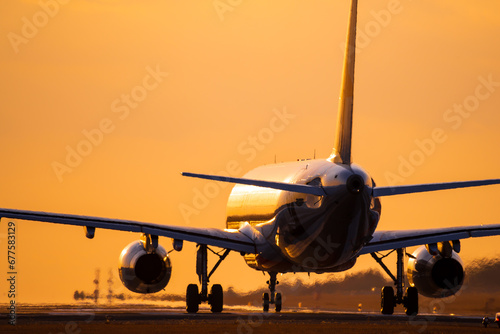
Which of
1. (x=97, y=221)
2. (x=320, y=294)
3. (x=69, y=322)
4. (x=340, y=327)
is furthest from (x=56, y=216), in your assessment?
(x=320, y=294)

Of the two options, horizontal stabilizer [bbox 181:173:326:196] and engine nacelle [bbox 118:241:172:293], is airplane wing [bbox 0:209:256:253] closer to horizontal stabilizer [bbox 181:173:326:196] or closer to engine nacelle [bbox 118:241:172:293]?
engine nacelle [bbox 118:241:172:293]

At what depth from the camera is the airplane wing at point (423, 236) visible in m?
49.7

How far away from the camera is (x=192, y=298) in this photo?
5138 cm

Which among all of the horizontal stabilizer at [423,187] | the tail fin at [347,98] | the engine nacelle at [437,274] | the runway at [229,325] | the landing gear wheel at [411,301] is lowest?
the runway at [229,325]

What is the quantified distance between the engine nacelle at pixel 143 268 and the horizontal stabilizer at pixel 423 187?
11488mm

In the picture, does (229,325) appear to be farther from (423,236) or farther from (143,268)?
(423,236)

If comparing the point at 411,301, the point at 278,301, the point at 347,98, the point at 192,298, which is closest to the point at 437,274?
the point at 411,301

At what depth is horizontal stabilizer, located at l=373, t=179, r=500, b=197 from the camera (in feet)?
136

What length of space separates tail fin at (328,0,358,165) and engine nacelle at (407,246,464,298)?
25.5 ft

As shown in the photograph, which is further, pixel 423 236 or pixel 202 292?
pixel 202 292

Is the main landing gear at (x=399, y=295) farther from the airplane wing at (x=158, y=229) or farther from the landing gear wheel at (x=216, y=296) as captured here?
the landing gear wheel at (x=216, y=296)

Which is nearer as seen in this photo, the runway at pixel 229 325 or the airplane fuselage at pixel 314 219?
the runway at pixel 229 325

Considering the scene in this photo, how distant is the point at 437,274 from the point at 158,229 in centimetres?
1236

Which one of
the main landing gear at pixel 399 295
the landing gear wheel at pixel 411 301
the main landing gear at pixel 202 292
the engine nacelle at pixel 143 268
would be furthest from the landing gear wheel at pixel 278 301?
the landing gear wheel at pixel 411 301
